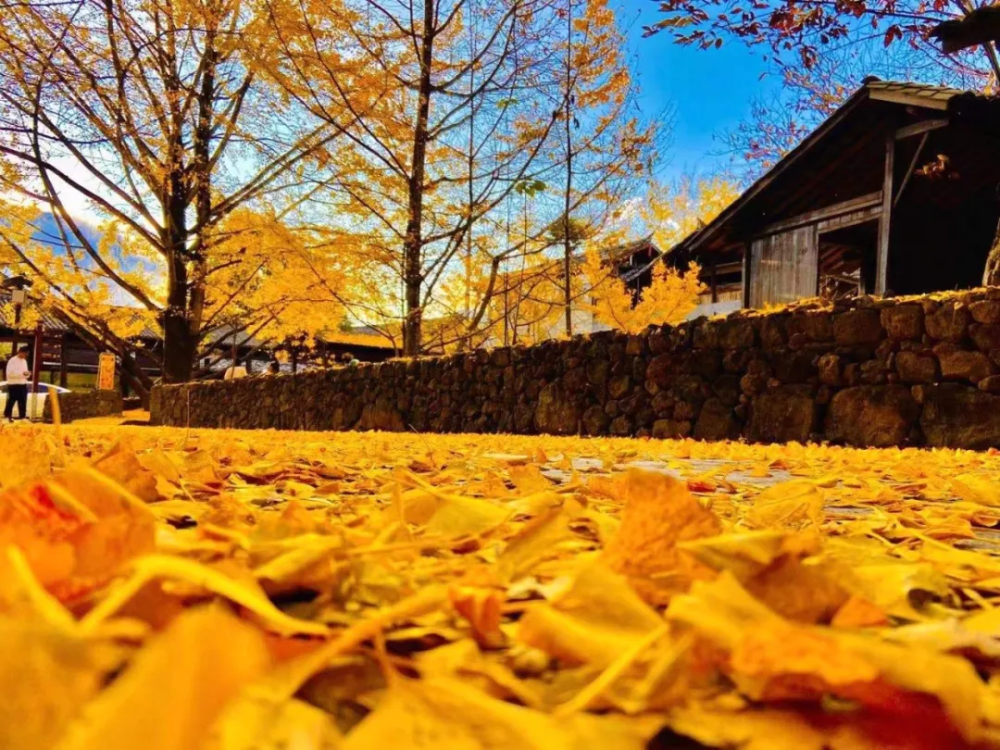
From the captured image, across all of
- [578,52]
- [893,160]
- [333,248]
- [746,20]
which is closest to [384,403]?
[333,248]

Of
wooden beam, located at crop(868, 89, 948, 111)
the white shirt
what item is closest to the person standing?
the white shirt

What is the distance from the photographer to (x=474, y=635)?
42 cm

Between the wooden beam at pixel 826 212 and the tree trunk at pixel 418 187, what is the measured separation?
5.61 metres

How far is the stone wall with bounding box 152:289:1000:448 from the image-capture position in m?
4.38

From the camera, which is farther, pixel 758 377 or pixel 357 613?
pixel 758 377

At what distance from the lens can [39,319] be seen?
1302 centimetres

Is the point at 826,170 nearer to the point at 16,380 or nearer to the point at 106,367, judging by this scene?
the point at 16,380

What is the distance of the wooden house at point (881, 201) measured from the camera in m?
7.67

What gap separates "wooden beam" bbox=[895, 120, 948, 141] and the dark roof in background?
0.10 m

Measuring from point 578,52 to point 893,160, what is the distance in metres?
4.28

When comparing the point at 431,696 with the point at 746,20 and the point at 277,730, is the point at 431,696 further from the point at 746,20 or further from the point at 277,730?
the point at 746,20

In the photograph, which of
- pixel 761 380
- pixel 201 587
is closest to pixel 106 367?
pixel 761 380

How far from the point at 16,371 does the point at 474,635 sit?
15280mm

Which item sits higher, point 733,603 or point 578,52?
point 578,52
